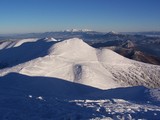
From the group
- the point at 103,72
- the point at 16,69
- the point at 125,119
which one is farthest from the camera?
the point at 103,72

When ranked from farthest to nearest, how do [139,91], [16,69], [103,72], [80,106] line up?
[103,72]
[16,69]
[139,91]
[80,106]

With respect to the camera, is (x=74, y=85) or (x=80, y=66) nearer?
(x=74, y=85)

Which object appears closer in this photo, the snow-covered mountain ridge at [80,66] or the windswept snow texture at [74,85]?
the windswept snow texture at [74,85]

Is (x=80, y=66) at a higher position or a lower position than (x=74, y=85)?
higher

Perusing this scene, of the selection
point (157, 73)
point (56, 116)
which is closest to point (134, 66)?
point (157, 73)

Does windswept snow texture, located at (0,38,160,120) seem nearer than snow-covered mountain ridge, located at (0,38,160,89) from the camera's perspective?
Yes

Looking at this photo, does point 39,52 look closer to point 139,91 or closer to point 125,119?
point 139,91
